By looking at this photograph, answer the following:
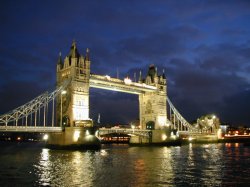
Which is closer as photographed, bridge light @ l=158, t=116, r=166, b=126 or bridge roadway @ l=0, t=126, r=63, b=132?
bridge roadway @ l=0, t=126, r=63, b=132

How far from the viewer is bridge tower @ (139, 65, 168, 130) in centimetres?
8144

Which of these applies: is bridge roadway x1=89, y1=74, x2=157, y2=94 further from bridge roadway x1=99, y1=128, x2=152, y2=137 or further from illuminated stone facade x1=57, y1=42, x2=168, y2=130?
bridge roadway x1=99, y1=128, x2=152, y2=137

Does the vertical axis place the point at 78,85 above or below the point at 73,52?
below

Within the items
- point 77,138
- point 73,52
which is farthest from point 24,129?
point 73,52

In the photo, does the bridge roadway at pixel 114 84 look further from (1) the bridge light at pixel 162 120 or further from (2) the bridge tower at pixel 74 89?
(1) the bridge light at pixel 162 120

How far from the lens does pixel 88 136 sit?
55.9 meters

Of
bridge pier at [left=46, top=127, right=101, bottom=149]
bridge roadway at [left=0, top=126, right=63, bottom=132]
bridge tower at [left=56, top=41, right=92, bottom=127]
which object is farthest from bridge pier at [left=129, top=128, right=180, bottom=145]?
bridge roadway at [left=0, top=126, right=63, bottom=132]

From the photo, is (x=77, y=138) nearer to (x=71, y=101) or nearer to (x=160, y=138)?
(x=71, y=101)

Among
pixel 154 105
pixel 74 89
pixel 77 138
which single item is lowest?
pixel 77 138

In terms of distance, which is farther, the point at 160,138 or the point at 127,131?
the point at 160,138

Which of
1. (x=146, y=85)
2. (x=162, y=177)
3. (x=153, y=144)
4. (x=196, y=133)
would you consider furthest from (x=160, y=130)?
(x=162, y=177)

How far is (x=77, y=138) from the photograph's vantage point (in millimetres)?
55156

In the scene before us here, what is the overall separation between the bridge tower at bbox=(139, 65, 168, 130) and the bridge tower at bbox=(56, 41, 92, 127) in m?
23.8

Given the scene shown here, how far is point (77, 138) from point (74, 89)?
9295 mm
